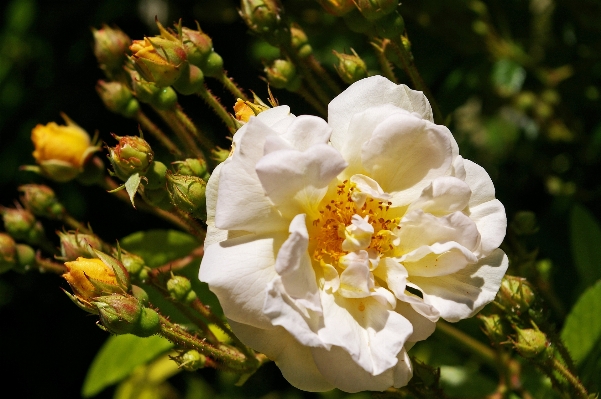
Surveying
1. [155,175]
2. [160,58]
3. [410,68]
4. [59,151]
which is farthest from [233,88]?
[59,151]

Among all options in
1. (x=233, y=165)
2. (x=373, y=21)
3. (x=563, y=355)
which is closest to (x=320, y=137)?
(x=233, y=165)

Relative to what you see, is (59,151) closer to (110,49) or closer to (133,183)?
(110,49)

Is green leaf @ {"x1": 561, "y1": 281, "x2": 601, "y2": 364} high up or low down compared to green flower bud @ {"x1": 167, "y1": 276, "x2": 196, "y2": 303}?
down

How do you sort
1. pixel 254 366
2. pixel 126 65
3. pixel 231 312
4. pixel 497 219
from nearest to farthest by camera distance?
pixel 231 312
pixel 497 219
pixel 254 366
pixel 126 65

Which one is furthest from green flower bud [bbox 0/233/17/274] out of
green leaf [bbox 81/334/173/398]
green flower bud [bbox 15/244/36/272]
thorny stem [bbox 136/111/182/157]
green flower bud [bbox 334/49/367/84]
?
green flower bud [bbox 334/49/367/84]

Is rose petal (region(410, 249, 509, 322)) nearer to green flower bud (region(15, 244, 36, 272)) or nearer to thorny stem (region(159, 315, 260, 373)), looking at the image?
thorny stem (region(159, 315, 260, 373))

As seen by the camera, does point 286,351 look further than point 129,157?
No

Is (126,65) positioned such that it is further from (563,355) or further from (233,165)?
(563,355)
